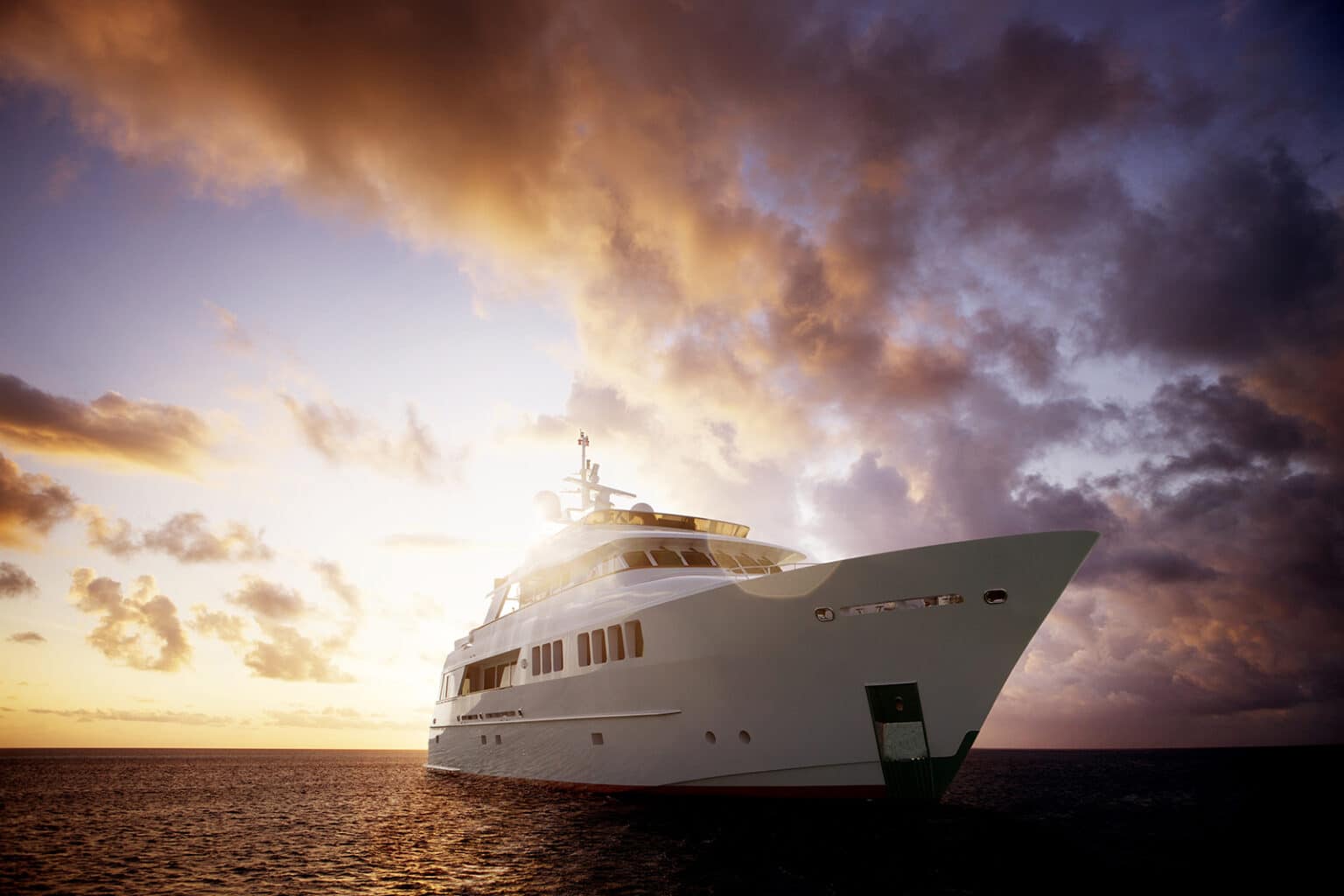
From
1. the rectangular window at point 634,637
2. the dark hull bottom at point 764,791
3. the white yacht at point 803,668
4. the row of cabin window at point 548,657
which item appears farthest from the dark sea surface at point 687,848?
the row of cabin window at point 548,657

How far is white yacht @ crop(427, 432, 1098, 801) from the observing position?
1095cm

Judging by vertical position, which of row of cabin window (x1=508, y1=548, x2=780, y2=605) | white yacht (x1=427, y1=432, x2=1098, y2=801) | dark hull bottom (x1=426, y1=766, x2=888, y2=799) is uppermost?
row of cabin window (x1=508, y1=548, x2=780, y2=605)

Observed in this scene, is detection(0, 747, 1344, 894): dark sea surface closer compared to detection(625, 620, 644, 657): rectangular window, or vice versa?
detection(0, 747, 1344, 894): dark sea surface

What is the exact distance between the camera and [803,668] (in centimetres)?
1174

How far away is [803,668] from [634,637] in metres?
4.23

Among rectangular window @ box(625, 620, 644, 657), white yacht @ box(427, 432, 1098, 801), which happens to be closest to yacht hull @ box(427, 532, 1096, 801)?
white yacht @ box(427, 432, 1098, 801)

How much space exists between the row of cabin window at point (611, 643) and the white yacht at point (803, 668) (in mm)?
38

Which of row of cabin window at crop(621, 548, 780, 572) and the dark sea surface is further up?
row of cabin window at crop(621, 548, 780, 572)

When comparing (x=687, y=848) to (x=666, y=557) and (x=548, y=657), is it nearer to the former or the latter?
(x=666, y=557)

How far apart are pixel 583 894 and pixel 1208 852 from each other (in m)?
11.6

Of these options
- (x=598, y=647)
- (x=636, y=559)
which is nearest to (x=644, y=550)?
(x=636, y=559)

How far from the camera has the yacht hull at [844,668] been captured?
10.9m

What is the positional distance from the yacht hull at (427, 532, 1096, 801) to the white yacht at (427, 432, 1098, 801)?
0.02 metres

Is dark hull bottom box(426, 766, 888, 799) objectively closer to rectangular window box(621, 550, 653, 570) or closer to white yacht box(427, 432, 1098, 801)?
white yacht box(427, 432, 1098, 801)
